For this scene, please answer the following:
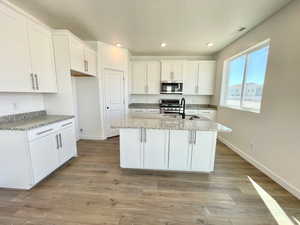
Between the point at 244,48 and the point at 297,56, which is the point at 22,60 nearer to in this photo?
the point at 297,56

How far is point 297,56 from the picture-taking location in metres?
1.94

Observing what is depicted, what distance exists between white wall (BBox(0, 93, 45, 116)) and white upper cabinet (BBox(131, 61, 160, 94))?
2.79 metres

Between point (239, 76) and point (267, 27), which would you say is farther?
point (239, 76)

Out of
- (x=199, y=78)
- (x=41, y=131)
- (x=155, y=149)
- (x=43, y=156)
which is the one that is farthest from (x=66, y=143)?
(x=199, y=78)

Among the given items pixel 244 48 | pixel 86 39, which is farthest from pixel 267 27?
pixel 86 39

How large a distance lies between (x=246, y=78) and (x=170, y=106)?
2.31 m

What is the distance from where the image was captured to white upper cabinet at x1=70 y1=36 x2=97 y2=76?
2742 millimetres

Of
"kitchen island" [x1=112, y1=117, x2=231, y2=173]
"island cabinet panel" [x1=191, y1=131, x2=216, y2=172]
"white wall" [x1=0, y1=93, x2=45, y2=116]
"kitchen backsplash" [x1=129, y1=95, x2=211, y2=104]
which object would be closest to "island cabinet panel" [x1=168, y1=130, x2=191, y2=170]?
"kitchen island" [x1=112, y1=117, x2=231, y2=173]

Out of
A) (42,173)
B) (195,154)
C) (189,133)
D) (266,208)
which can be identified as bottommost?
(266,208)

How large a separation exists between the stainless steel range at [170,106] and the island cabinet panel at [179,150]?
2415 millimetres

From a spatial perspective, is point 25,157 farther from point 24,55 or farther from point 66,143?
point 24,55

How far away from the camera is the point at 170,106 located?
4832mm

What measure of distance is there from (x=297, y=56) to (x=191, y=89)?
2912 mm

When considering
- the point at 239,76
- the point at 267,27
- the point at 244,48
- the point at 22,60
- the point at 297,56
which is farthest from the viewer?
the point at 239,76
